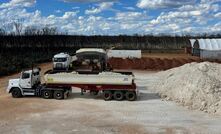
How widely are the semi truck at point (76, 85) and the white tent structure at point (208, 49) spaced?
121ft

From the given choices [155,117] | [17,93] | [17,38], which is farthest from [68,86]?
[17,38]

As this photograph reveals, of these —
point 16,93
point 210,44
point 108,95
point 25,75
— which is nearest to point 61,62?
point 25,75

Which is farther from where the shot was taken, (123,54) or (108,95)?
(123,54)

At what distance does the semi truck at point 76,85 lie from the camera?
87.9 ft

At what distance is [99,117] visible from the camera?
2181 centimetres

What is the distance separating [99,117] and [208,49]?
4326cm

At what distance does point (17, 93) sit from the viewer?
2762 centimetres

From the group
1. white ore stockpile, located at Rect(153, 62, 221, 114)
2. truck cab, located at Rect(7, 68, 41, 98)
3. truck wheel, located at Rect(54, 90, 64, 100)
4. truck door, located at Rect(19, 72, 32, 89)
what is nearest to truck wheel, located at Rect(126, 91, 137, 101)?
white ore stockpile, located at Rect(153, 62, 221, 114)

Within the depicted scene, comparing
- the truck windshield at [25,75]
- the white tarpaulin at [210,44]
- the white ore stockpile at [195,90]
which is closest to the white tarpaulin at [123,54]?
the white tarpaulin at [210,44]

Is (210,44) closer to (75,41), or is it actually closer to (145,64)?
(145,64)

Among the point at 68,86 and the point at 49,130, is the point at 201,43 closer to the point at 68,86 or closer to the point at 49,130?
the point at 68,86

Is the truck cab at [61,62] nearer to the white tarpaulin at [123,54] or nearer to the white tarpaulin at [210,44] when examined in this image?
the white tarpaulin at [123,54]

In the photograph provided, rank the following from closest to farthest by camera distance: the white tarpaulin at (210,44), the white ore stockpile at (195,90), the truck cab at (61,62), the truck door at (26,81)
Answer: the white ore stockpile at (195,90), the truck door at (26,81), the truck cab at (61,62), the white tarpaulin at (210,44)

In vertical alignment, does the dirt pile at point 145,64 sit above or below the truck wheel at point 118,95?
above
